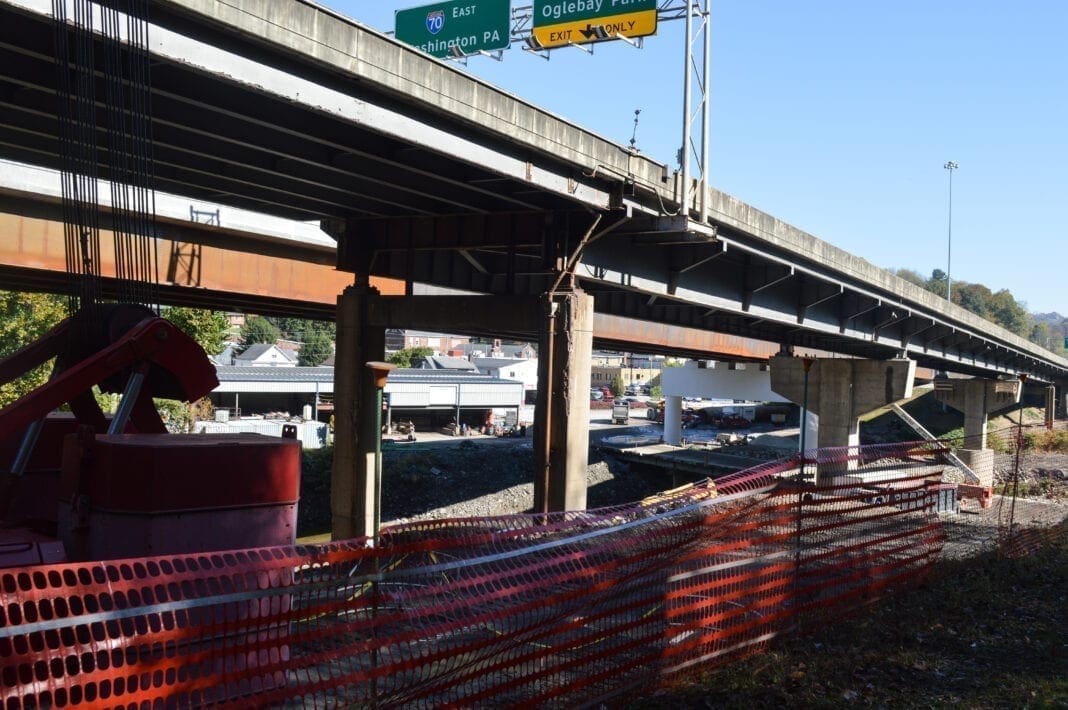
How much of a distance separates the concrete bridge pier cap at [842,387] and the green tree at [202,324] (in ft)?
Answer: 83.8

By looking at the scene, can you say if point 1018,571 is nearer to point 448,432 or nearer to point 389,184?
point 389,184

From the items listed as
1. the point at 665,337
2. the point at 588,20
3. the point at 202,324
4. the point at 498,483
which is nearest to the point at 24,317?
the point at 202,324

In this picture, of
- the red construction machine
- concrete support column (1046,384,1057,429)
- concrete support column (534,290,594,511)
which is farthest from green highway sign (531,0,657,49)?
concrete support column (1046,384,1057,429)

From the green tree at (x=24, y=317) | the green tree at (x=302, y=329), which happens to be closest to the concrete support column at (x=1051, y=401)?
the green tree at (x=24, y=317)

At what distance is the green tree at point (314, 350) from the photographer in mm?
115875

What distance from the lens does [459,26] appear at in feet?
80.9

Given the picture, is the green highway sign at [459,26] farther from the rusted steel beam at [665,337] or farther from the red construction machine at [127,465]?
the red construction machine at [127,465]

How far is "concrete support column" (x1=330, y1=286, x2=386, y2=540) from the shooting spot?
19047mm

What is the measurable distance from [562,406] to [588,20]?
35.7ft

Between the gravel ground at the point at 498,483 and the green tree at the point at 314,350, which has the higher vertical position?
the green tree at the point at 314,350

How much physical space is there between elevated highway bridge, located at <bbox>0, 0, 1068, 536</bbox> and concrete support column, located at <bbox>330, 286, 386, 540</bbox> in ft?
0.16

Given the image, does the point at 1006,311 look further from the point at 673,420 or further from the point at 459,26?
the point at 459,26

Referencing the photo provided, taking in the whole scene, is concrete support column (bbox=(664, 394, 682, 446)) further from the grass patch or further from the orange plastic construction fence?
the orange plastic construction fence

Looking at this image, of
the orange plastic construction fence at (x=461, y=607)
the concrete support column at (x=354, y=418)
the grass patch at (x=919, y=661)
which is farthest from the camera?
the concrete support column at (x=354, y=418)
